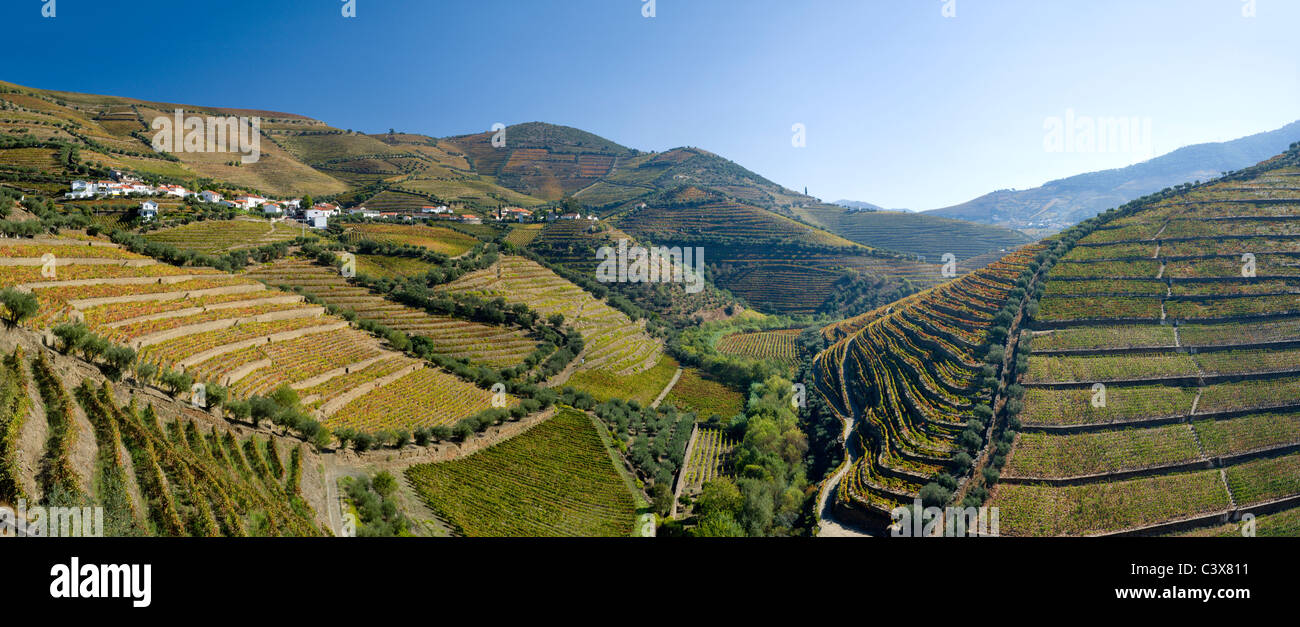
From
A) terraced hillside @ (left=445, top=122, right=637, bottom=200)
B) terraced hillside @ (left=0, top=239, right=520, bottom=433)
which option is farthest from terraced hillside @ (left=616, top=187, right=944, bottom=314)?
terraced hillside @ (left=0, top=239, right=520, bottom=433)

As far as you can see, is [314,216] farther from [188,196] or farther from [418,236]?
[188,196]

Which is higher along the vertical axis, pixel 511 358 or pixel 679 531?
pixel 511 358

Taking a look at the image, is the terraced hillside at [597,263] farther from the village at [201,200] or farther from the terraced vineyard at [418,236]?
the terraced vineyard at [418,236]

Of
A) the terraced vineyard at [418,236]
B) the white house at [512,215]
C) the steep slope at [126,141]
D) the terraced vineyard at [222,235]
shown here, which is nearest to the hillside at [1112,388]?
the terraced vineyard at [418,236]

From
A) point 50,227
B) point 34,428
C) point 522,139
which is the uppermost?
point 522,139

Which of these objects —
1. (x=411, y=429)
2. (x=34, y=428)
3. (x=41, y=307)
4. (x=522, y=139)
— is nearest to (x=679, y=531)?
(x=411, y=429)

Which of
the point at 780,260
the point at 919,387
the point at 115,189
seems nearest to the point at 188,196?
the point at 115,189
